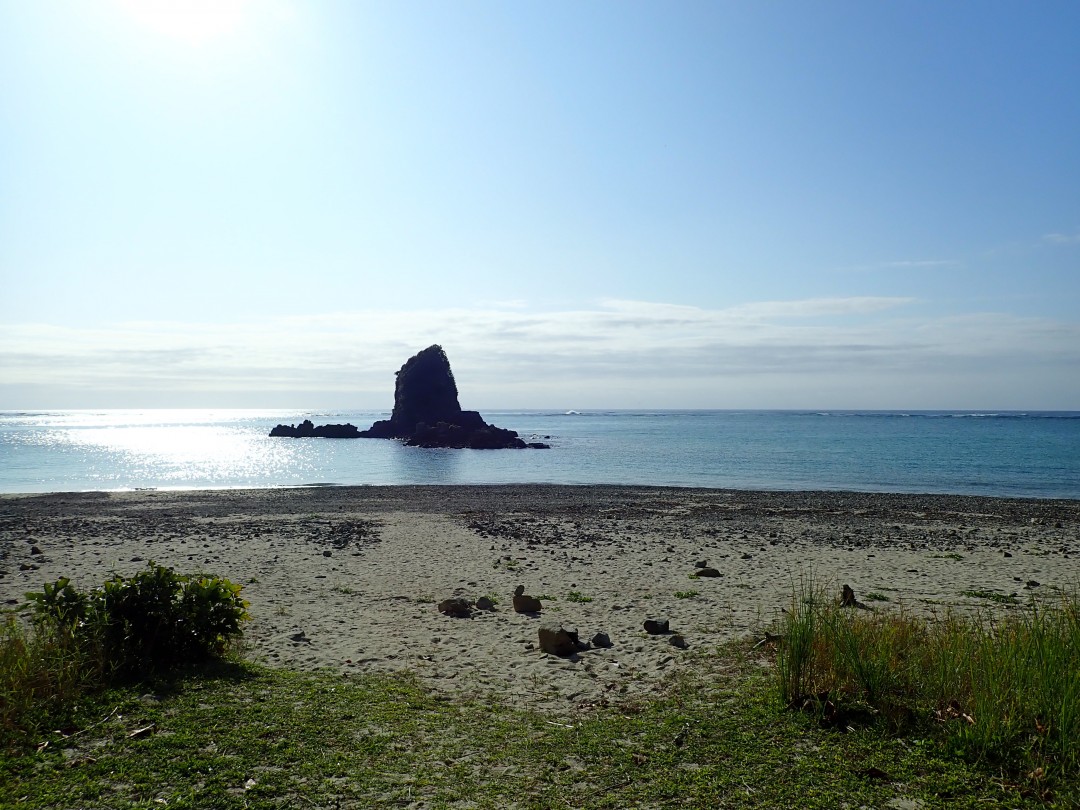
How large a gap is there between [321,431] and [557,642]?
109 meters

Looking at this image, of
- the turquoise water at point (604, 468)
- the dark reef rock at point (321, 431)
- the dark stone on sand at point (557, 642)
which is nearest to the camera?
the dark stone on sand at point (557, 642)

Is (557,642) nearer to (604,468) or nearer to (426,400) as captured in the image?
(604,468)

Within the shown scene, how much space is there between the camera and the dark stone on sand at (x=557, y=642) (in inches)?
359

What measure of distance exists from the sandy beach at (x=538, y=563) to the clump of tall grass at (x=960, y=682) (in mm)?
1916

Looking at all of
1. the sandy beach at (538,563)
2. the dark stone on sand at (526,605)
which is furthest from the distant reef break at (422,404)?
the dark stone on sand at (526,605)

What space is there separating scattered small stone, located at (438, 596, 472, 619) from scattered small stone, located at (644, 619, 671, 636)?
9.78ft

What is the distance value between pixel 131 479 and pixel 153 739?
47.2 meters

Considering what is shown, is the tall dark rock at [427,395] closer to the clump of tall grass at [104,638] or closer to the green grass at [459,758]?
the clump of tall grass at [104,638]

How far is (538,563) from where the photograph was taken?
642 inches

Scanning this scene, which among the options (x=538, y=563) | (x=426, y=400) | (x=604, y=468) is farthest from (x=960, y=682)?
(x=426, y=400)

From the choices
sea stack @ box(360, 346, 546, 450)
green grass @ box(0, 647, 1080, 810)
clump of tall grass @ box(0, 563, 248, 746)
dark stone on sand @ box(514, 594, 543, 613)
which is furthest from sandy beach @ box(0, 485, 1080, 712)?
sea stack @ box(360, 346, 546, 450)

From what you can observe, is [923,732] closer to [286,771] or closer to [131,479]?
[286,771]

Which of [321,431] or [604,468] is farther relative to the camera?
[321,431]

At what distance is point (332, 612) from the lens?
11555mm
